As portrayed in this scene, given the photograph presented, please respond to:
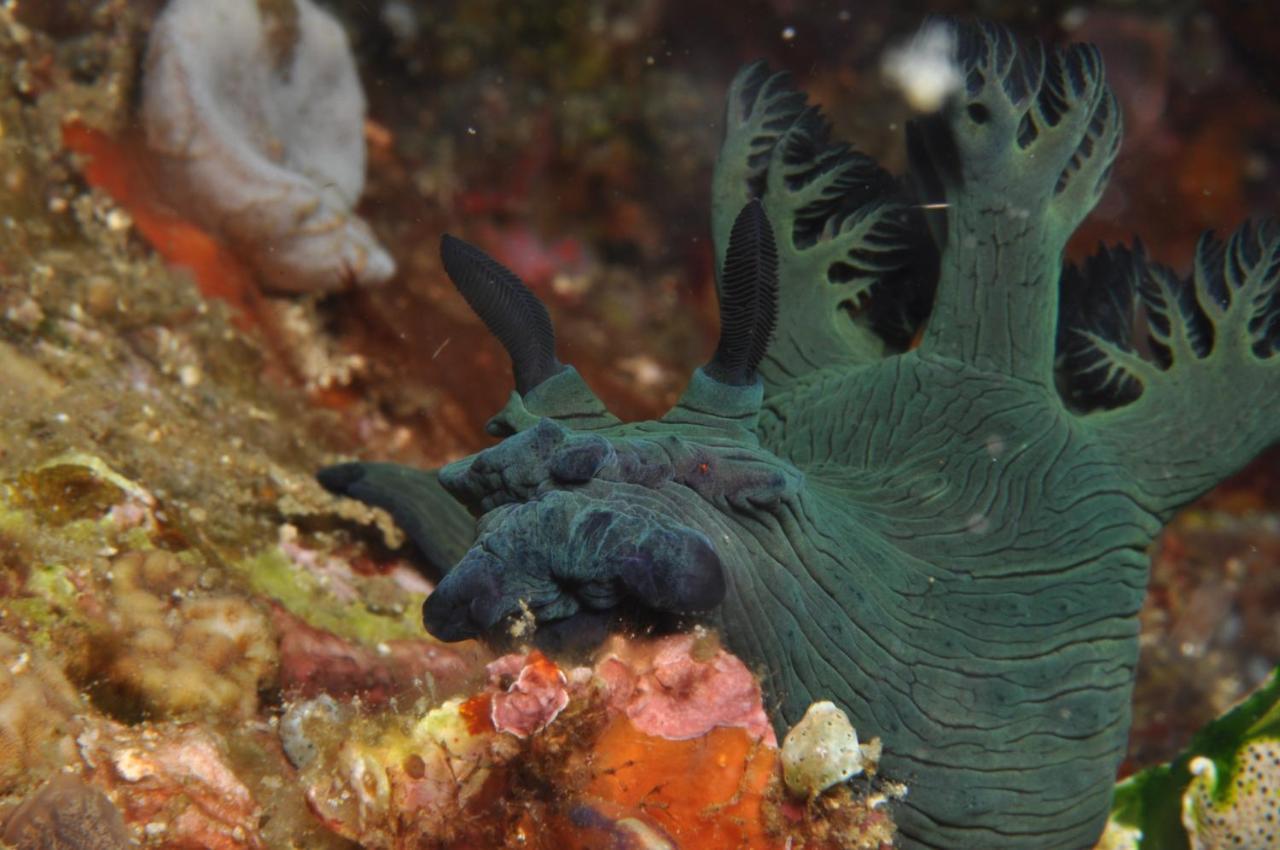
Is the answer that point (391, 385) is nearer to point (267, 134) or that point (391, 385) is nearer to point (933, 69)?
point (267, 134)

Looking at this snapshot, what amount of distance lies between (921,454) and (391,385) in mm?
2877

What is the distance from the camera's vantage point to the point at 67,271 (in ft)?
12.3

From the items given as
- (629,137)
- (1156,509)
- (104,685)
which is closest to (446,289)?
(629,137)

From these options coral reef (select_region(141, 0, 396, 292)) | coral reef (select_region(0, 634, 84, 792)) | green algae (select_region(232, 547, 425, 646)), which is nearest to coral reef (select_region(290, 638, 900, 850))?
coral reef (select_region(0, 634, 84, 792))

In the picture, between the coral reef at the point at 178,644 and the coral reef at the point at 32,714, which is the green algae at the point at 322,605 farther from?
the coral reef at the point at 32,714

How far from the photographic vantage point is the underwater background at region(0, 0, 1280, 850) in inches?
79.9

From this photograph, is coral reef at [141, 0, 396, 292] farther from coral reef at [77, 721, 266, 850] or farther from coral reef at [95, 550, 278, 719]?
coral reef at [77, 721, 266, 850]

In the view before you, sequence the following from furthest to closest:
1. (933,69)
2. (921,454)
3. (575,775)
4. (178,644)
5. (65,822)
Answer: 1. (933,69)
2. (921,454)
3. (178,644)
4. (575,775)
5. (65,822)

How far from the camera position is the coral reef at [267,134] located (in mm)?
4250

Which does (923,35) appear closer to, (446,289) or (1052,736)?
(1052,736)

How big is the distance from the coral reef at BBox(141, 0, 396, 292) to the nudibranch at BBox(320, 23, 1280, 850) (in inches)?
66.0

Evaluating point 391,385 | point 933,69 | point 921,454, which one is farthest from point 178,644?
point 933,69

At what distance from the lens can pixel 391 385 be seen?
4.75 meters

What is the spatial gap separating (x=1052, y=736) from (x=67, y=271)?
403cm
